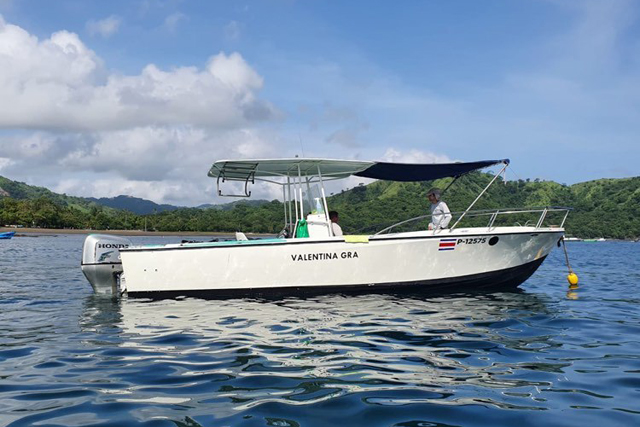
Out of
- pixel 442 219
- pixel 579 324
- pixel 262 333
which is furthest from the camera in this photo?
pixel 442 219

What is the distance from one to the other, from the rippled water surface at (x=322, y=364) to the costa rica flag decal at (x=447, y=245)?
1261mm

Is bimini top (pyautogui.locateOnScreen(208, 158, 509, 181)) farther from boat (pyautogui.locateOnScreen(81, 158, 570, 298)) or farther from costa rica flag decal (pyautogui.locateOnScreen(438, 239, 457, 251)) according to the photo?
costa rica flag decal (pyautogui.locateOnScreen(438, 239, 457, 251))

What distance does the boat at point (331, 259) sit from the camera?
36.9 feet

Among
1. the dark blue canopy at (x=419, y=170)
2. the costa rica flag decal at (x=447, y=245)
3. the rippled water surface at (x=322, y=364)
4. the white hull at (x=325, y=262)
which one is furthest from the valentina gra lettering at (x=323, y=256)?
the dark blue canopy at (x=419, y=170)

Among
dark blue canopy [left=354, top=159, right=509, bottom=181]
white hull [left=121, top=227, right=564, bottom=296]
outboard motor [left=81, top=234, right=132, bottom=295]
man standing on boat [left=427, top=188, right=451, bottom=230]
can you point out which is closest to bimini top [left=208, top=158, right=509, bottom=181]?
dark blue canopy [left=354, top=159, right=509, bottom=181]

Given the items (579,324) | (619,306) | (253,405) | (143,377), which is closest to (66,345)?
(143,377)

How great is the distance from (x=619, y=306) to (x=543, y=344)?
5.00 meters

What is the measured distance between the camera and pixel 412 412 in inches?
169

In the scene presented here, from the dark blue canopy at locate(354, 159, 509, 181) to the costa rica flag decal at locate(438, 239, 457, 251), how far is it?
1.95 meters

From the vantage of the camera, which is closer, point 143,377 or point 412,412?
point 412,412

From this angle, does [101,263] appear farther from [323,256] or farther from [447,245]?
[447,245]

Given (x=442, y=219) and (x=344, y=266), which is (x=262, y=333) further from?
(x=442, y=219)

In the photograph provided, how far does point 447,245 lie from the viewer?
11.3 metres

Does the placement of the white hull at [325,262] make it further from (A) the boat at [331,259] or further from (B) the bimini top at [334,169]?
(B) the bimini top at [334,169]
